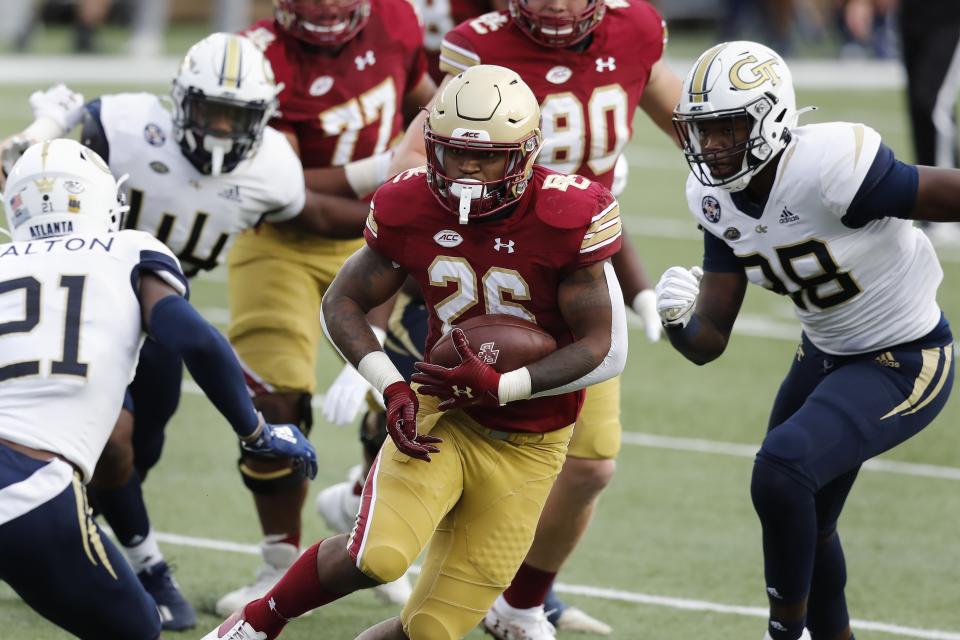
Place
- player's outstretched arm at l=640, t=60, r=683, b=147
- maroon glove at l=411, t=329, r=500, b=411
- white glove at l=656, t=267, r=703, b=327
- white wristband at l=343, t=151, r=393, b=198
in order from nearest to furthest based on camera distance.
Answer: maroon glove at l=411, t=329, r=500, b=411
white glove at l=656, t=267, r=703, b=327
player's outstretched arm at l=640, t=60, r=683, b=147
white wristband at l=343, t=151, r=393, b=198

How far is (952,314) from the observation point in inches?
356

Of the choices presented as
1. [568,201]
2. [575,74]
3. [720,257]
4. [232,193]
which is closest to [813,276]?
[720,257]

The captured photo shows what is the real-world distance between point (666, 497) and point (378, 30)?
232cm

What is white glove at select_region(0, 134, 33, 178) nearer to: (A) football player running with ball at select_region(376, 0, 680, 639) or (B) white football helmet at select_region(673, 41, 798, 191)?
(A) football player running with ball at select_region(376, 0, 680, 639)

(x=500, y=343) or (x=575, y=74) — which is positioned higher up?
(x=575, y=74)

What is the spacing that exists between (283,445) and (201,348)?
0.42m

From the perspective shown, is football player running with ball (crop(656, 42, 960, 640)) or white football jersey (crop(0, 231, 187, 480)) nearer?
white football jersey (crop(0, 231, 187, 480))

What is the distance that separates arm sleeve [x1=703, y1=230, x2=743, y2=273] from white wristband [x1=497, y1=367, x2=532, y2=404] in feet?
2.76

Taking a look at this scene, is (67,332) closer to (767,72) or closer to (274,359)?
(274,359)

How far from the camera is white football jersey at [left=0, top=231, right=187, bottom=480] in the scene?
349cm

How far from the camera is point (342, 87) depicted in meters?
5.32

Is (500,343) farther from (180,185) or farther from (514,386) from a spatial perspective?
(180,185)

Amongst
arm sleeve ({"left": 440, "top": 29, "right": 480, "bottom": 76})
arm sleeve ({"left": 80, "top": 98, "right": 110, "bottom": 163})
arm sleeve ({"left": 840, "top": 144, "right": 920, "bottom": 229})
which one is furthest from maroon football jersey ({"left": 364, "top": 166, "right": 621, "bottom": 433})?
arm sleeve ({"left": 80, "top": 98, "right": 110, "bottom": 163})

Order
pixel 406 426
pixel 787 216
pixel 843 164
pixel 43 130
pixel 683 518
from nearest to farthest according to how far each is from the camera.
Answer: pixel 406 426 → pixel 843 164 → pixel 787 216 → pixel 43 130 → pixel 683 518
